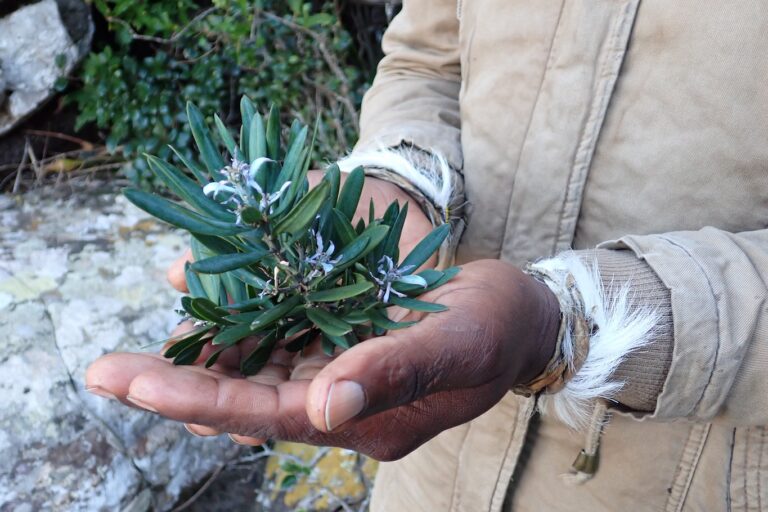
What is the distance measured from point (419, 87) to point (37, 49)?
1.78m

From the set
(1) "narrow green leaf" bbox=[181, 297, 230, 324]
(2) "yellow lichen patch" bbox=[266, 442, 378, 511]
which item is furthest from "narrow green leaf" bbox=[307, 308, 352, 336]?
(2) "yellow lichen patch" bbox=[266, 442, 378, 511]

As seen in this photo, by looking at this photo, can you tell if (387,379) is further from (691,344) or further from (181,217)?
(691,344)

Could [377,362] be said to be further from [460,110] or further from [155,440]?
[155,440]

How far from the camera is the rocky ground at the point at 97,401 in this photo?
5.71 feet

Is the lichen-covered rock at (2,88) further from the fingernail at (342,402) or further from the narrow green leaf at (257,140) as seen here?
the fingernail at (342,402)

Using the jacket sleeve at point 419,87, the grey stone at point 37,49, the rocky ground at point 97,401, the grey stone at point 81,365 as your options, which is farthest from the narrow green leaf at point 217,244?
the grey stone at point 37,49

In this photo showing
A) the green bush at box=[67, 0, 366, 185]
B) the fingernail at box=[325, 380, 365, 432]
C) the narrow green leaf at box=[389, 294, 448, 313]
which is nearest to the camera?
the fingernail at box=[325, 380, 365, 432]

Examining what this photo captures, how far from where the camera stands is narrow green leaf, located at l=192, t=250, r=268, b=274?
28.8 inches

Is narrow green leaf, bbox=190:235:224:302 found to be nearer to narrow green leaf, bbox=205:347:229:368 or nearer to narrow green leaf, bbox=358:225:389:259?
narrow green leaf, bbox=205:347:229:368

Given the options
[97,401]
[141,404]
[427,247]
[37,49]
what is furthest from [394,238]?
[37,49]

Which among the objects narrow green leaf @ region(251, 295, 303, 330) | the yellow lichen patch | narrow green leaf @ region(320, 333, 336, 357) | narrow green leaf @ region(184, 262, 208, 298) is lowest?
the yellow lichen patch

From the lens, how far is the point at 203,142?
826mm

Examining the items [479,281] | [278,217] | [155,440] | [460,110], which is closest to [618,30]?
[460,110]

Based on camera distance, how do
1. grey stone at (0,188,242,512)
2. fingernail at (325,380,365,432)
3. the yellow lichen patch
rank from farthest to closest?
the yellow lichen patch < grey stone at (0,188,242,512) < fingernail at (325,380,365,432)
